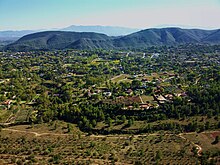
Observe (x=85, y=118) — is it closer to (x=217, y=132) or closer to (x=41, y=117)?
(x=41, y=117)

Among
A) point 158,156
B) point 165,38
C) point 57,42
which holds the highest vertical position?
point 165,38

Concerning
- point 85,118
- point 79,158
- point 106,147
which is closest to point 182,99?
point 85,118

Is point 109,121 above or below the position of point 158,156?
above

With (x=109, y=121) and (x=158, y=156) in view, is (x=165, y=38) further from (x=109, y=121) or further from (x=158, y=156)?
(x=158, y=156)

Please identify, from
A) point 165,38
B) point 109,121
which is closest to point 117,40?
point 165,38

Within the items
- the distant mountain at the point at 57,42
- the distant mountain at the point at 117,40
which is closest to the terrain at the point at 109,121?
the distant mountain at the point at 57,42

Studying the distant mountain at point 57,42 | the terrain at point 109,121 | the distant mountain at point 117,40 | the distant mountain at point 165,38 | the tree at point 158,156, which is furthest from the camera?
the distant mountain at point 165,38

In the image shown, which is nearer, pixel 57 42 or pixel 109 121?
pixel 109 121

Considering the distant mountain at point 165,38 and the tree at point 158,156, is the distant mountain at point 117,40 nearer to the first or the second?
the distant mountain at point 165,38
